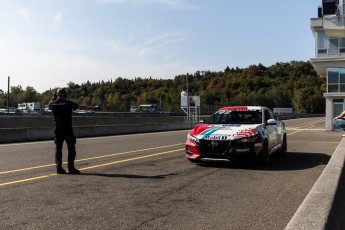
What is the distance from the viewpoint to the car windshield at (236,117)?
11.1 meters

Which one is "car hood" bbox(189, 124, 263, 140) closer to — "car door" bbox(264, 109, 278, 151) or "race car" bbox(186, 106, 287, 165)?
"race car" bbox(186, 106, 287, 165)

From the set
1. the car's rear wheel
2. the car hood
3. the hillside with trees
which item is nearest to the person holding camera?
the car hood

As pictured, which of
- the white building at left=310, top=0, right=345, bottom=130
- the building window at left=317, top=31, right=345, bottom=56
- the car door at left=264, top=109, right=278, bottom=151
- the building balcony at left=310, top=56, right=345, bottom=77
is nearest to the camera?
the car door at left=264, top=109, right=278, bottom=151

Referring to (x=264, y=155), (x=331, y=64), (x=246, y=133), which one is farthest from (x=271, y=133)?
(x=331, y=64)

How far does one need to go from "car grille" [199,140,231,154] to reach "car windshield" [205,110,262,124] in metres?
1.56

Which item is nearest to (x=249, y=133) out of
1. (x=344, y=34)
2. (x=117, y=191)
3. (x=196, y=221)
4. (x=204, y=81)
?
(x=117, y=191)

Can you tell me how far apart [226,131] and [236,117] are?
1.76m

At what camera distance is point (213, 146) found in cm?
Answer: 964

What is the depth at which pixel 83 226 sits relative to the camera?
→ 493cm

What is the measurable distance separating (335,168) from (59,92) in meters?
5.62

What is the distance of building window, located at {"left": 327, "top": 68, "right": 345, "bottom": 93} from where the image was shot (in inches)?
1500

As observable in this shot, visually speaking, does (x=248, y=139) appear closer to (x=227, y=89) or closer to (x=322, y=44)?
(x=322, y=44)

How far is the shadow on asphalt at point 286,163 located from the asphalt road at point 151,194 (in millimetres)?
27

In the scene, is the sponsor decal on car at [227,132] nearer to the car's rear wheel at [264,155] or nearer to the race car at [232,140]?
the race car at [232,140]
